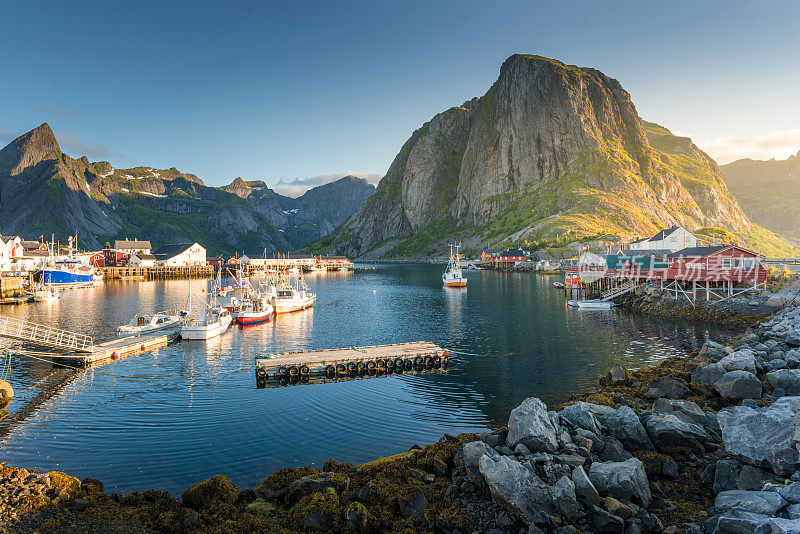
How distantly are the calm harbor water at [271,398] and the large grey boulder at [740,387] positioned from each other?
923 cm

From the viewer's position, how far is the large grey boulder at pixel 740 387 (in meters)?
22.2

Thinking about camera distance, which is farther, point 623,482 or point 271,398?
point 271,398

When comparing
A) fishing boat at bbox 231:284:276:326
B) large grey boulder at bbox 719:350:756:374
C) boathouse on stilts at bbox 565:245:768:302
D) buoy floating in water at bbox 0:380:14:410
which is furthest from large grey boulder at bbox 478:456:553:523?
boathouse on stilts at bbox 565:245:768:302


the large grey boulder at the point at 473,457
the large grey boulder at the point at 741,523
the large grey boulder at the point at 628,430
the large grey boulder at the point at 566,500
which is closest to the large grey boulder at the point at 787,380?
the large grey boulder at the point at 628,430

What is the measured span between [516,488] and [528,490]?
338 millimetres

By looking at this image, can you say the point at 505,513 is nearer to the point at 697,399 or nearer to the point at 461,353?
the point at 697,399

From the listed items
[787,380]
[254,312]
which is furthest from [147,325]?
[787,380]

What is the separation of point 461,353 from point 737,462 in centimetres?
3060

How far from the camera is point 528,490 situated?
12.8 m

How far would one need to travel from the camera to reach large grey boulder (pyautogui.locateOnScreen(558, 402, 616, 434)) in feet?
57.3

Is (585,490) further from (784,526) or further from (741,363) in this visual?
(741,363)

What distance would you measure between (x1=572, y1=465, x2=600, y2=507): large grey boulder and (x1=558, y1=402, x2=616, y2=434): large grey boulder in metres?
4.73

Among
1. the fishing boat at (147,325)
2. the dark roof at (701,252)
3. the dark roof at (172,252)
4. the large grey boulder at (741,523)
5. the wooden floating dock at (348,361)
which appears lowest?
the wooden floating dock at (348,361)

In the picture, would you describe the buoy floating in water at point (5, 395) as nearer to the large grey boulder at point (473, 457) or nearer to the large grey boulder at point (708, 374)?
the large grey boulder at point (473, 457)
